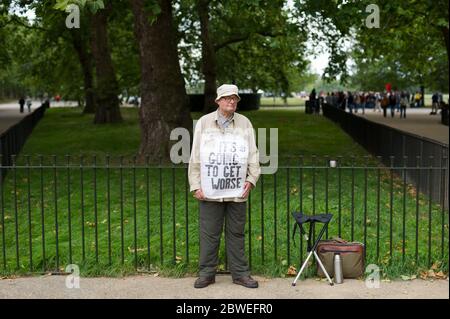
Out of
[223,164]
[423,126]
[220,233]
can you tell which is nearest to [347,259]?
[220,233]

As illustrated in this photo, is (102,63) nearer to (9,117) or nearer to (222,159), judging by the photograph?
(9,117)

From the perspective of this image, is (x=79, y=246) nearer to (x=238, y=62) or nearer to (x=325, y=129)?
(x=325, y=129)

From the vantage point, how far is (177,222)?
10.0 meters

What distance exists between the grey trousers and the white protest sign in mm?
227

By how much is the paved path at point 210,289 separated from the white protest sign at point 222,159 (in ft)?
3.14

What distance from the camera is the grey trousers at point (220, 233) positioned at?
6695mm

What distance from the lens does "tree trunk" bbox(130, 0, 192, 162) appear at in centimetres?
1620

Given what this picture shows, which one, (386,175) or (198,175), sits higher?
(198,175)

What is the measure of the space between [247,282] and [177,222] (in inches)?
133

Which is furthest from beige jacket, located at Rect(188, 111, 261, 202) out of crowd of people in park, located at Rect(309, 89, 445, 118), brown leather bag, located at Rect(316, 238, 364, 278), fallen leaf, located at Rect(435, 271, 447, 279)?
crowd of people in park, located at Rect(309, 89, 445, 118)

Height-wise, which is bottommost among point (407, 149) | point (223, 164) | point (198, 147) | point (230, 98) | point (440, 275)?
point (440, 275)

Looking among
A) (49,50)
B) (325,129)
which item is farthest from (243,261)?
(49,50)

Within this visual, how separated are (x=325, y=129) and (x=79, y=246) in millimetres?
22751

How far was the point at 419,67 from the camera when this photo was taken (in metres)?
39.5
